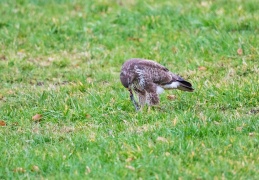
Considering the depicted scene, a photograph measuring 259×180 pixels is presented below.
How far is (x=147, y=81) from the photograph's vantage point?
27.9 ft

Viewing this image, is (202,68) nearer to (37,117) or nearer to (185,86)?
(185,86)

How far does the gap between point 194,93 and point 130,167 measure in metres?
2.64

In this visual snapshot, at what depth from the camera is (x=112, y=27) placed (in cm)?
1244

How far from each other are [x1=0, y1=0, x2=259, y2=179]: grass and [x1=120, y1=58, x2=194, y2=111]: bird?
199mm

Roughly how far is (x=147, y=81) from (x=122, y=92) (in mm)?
922

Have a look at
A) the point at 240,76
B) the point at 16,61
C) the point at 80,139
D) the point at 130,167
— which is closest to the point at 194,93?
the point at 240,76

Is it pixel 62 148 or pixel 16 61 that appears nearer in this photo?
pixel 62 148

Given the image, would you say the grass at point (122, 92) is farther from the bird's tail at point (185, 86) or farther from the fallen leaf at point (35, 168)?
the bird's tail at point (185, 86)

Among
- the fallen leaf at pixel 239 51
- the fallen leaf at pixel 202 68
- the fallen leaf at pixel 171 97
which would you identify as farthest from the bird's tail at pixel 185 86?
the fallen leaf at pixel 239 51

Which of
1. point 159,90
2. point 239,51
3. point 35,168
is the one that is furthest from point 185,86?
point 35,168

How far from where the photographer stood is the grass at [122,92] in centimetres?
669

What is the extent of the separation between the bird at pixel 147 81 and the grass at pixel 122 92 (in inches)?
7.8

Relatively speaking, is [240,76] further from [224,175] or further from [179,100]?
[224,175]

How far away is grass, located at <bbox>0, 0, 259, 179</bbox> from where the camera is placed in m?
6.69
